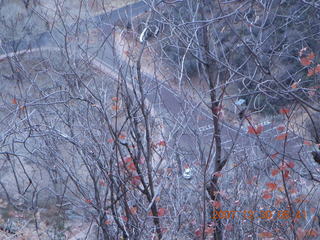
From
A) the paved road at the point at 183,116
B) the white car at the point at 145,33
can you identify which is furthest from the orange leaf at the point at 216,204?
the white car at the point at 145,33

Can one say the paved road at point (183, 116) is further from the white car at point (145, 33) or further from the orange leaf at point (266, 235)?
the orange leaf at point (266, 235)

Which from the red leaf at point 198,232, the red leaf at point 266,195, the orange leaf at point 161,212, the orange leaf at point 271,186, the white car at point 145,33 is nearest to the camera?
the white car at point 145,33

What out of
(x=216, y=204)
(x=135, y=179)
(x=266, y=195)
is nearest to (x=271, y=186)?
(x=266, y=195)

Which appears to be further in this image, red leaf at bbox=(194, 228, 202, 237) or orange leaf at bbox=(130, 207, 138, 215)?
red leaf at bbox=(194, 228, 202, 237)

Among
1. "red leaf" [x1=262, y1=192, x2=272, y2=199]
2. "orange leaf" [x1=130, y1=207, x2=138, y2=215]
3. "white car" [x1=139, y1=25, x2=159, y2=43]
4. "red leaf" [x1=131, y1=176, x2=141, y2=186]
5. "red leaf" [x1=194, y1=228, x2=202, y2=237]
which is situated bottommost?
"red leaf" [x1=194, y1=228, x2=202, y2=237]

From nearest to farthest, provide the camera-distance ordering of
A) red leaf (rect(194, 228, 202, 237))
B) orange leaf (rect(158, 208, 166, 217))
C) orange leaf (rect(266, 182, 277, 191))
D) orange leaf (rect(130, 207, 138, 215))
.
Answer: orange leaf (rect(130, 207, 138, 215)), red leaf (rect(194, 228, 202, 237)), orange leaf (rect(158, 208, 166, 217)), orange leaf (rect(266, 182, 277, 191))

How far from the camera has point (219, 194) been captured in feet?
17.3

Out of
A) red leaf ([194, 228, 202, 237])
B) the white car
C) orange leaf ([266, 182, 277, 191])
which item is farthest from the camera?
orange leaf ([266, 182, 277, 191])

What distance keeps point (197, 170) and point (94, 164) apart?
1331 mm

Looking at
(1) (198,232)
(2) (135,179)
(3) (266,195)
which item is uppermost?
(2) (135,179)

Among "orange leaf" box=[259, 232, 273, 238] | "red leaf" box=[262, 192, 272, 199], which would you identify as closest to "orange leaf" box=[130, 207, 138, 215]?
"orange leaf" box=[259, 232, 273, 238]

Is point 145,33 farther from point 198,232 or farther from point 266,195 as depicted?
point 266,195

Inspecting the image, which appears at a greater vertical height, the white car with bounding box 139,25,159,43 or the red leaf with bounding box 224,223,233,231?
the white car with bounding box 139,25,159,43
